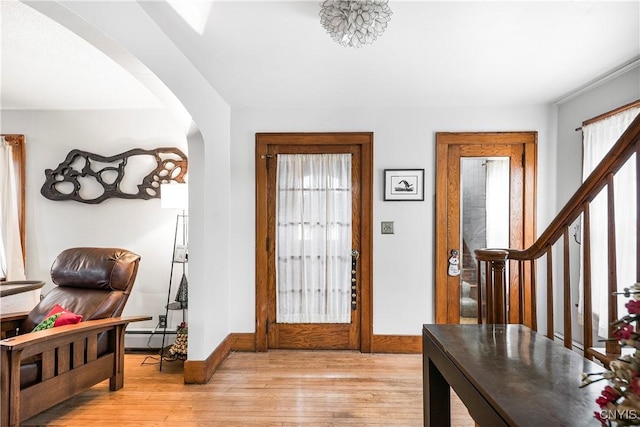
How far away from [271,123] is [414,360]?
8.80 feet

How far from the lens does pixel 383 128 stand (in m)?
3.60

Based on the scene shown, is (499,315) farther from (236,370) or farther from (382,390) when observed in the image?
(236,370)

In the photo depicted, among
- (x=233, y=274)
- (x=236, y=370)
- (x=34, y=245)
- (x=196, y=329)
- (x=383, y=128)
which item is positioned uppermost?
(x=383, y=128)

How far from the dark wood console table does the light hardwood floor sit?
1.09m

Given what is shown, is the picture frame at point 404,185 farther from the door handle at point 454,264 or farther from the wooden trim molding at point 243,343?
the wooden trim molding at point 243,343

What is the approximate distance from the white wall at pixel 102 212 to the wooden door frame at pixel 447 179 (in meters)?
2.63

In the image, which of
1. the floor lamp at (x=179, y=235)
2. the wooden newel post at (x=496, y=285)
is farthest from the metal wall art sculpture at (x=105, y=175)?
the wooden newel post at (x=496, y=285)

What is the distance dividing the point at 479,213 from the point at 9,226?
4734 millimetres

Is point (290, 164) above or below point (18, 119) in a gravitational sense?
below

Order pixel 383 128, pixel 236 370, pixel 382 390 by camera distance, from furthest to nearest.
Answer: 1. pixel 383 128
2. pixel 236 370
3. pixel 382 390

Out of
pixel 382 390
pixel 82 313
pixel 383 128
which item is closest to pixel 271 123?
pixel 383 128

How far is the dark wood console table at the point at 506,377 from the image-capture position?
0.88 m

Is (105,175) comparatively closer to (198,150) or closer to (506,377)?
(198,150)

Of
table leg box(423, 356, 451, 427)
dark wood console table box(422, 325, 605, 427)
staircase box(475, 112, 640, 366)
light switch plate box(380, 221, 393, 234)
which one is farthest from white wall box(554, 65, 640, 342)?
table leg box(423, 356, 451, 427)
